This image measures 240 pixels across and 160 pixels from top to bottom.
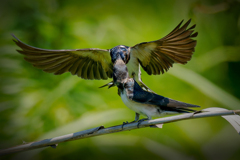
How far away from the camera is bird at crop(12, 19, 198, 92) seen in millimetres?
1270

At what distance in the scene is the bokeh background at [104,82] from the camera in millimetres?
1965

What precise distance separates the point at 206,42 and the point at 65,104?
1.43 meters

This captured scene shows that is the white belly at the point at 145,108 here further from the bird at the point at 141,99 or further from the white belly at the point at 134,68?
the white belly at the point at 134,68

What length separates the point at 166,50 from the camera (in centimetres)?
136

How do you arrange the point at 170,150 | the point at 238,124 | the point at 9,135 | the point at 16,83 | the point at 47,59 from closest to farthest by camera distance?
1. the point at 238,124
2. the point at 47,59
3. the point at 170,150
4. the point at 9,135
5. the point at 16,83

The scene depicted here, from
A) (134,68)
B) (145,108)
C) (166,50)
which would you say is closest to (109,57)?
(134,68)

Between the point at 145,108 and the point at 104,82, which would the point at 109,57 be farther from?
the point at 104,82

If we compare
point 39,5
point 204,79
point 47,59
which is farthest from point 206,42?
point 39,5

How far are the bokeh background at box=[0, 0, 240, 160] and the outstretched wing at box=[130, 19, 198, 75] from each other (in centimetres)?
63

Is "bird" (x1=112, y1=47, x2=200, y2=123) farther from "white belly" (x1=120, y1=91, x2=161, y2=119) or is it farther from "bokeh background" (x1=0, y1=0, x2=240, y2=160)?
"bokeh background" (x1=0, y1=0, x2=240, y2=160)

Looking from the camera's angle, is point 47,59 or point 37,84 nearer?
point 47,59

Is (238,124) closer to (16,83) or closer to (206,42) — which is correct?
(206,42)

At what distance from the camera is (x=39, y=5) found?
2445 mm

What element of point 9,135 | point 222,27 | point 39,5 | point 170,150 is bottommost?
point 170,150
